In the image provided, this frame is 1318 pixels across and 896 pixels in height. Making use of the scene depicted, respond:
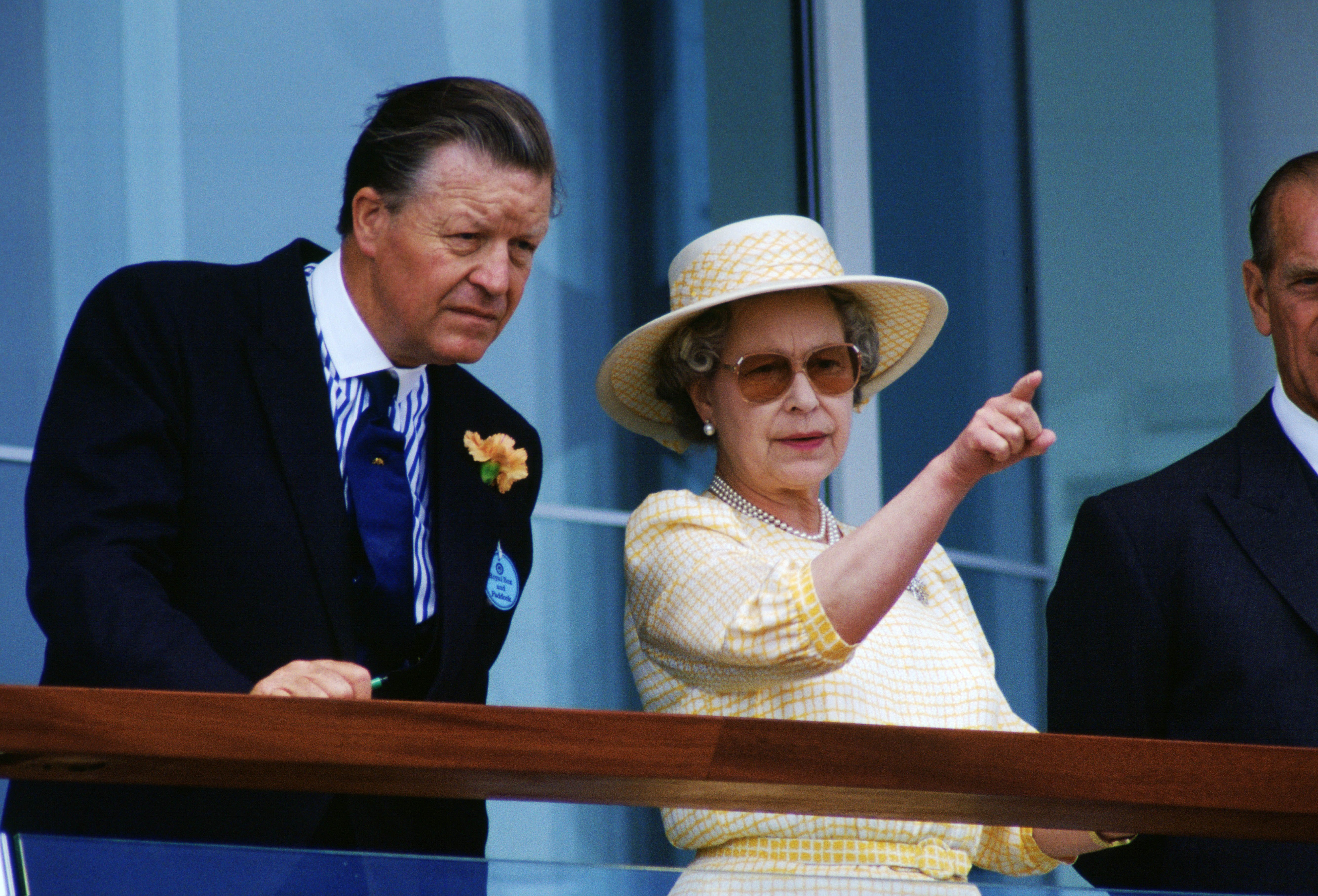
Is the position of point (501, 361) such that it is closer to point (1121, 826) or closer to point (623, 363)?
point (623, 363)

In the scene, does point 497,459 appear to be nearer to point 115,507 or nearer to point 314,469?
point 314,469

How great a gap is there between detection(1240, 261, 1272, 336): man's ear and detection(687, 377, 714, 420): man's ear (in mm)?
886

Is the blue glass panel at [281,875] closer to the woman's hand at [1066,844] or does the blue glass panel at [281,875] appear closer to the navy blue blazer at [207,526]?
the navy blue blazer at [207,526]

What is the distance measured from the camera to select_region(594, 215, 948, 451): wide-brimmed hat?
2.54 metres

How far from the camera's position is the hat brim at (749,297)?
2.53m

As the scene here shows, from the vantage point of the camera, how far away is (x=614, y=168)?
457cm

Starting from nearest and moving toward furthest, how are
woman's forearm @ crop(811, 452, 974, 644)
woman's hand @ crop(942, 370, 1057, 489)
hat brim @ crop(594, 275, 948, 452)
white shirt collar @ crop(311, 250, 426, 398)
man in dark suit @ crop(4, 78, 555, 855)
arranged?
woman's hand @ crop(942, 370, 1057, 489) < woman's forearm @ crop(811, 452, 974, 644) < man in dark suit @ crop(4, 78, 555, 855) < white shirt collar @ crop(311, 250, 426, 398) < hat brim @ crop(594, 275, 948, 452)

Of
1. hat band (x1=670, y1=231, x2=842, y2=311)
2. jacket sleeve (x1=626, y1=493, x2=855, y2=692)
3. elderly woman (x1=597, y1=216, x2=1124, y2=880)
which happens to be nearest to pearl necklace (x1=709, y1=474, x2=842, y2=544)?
elderly woman (x1=597, y1=216, x2=1124, y2=880)

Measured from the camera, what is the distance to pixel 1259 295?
2.67m

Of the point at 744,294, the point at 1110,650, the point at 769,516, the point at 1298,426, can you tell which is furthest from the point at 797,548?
the point at 1298,426

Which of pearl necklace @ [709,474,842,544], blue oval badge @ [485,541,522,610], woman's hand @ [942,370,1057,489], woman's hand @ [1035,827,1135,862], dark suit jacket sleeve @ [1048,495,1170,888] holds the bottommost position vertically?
woman's hand @ [1035,827,1135,862]

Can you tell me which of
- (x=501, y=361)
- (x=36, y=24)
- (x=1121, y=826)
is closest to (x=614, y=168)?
(x=501, y=361)

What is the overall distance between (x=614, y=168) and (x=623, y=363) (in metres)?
Result: 2.02

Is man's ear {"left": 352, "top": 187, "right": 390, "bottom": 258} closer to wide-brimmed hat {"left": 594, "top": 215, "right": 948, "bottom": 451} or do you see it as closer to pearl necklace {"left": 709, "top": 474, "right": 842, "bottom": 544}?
wide-brimmed hat {"left": 594, "top": 215, "right": 948, "bottom": 451}
